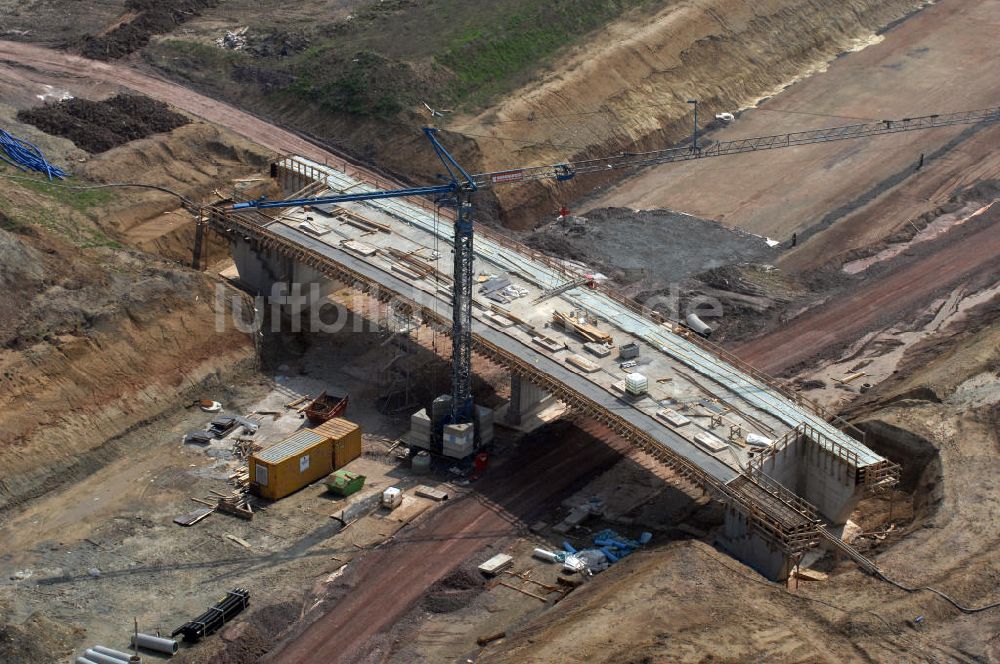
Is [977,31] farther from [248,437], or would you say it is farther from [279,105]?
[248,437]

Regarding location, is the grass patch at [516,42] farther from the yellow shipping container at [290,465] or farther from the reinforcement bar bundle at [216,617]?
the reinforcement bar bundle at [216,617]

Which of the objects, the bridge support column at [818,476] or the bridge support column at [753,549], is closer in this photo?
the bridge support column at [753,549]

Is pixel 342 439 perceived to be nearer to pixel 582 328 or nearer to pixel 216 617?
pixel 582 328

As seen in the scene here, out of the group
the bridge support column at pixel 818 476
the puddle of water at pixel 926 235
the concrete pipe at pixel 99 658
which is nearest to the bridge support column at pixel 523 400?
the bridge support column at pixel 818 476

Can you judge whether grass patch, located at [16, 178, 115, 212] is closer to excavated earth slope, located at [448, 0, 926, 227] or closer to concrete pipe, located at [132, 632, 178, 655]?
excavated earth slope, located at [448, 0, 926, 227]

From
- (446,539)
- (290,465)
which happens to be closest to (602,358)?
(446,539)

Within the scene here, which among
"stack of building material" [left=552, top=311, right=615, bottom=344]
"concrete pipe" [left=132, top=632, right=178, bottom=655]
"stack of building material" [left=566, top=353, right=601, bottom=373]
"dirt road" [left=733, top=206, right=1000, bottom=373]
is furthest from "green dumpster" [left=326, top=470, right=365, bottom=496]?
"dirt road" [left=733, top=206, right=1000, bottom=373]
